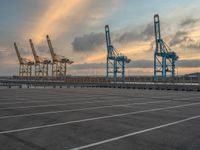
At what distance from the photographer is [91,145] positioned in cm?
654

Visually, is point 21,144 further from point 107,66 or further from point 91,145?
point 107,66

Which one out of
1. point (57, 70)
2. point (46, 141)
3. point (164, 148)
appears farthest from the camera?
point (57, 70)

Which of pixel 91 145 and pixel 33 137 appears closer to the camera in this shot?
pixel 91 145

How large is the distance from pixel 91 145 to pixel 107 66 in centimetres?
8836

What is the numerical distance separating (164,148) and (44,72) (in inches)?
5423

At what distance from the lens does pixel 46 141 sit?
22.6 ft

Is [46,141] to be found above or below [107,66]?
below

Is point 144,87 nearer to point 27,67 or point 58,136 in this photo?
point 58,136

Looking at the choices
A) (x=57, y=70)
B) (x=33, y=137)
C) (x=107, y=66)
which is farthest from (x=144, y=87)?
(x=57, y=70)

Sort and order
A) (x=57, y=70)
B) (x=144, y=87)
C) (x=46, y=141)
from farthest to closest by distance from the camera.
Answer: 1. (x=57, y=70)
2. (x=144, y=87)
3. (x=46, y=141)

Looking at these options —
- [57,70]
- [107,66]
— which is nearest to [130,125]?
[107,66]

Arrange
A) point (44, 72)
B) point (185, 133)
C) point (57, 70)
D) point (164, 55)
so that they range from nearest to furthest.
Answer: point (185, 133), point (164, 55), point (57, 70), point (44, 72)

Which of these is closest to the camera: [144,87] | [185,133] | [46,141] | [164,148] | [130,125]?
[164,148]

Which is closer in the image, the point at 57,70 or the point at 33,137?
the point at 33,137
